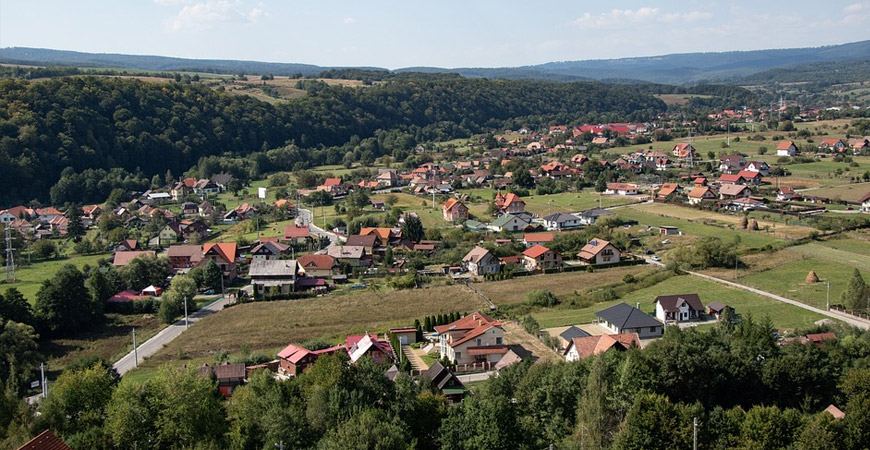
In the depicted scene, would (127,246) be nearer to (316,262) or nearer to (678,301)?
(316,262)

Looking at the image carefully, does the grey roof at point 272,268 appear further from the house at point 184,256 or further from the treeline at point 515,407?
the treeline at point 515,407

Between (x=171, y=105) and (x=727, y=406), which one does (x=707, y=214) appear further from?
(x=171, y=105)

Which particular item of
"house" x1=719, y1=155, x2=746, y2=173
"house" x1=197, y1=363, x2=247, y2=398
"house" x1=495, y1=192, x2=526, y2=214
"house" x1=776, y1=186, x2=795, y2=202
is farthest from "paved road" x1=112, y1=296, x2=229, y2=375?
"house" x1=719, y1=155, x2=746, y2=173

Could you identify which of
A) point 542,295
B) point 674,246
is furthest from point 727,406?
point 674,246

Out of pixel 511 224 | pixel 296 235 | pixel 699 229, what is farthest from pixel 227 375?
pixel 699 229

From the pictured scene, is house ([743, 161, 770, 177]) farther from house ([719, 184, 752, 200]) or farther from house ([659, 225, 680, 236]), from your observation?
house ([659, 225, 680, 236])

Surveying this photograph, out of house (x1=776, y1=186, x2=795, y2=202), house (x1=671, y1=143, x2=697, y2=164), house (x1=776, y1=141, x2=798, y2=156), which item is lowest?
house (x1=776, y1=186, x2=795, y2=202)
